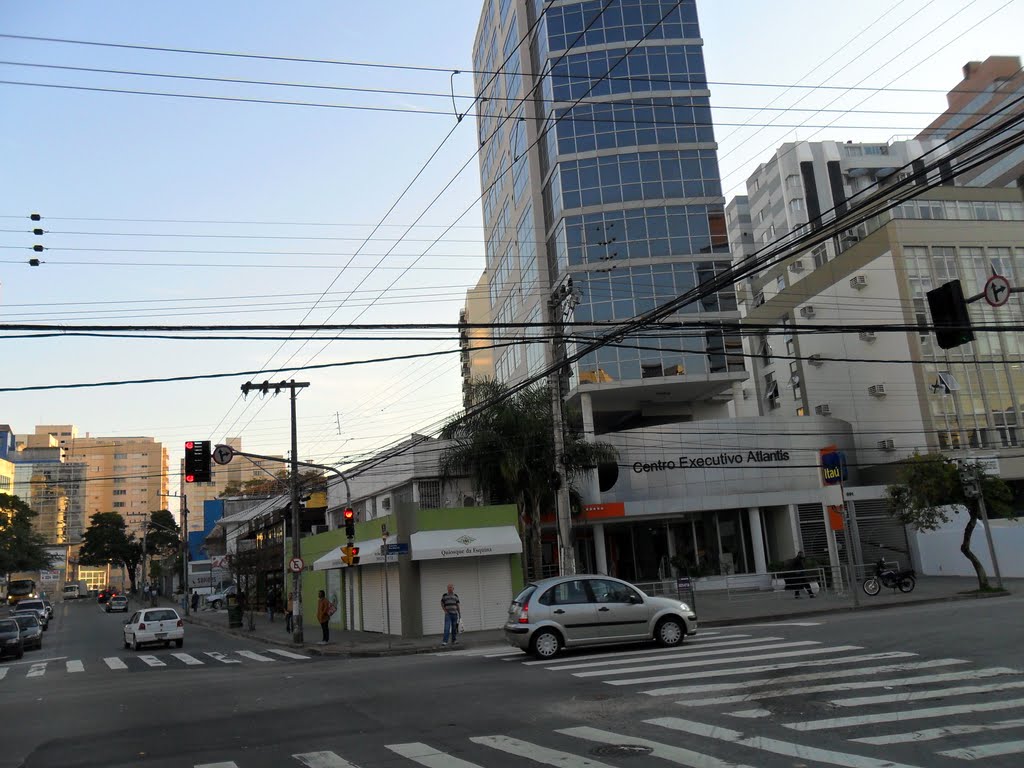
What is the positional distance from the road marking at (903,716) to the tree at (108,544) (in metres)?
123

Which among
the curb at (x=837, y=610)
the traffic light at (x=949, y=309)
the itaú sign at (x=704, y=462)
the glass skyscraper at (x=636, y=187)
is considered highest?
the glass skyscraper at (x=636, y=187)

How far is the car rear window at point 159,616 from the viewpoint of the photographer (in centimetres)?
3070

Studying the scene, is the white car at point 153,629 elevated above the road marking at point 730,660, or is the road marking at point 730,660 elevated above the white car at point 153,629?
the white car at point 153,629

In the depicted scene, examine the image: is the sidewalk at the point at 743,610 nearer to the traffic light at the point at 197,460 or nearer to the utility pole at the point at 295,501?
the utility pole at the point at 295,501

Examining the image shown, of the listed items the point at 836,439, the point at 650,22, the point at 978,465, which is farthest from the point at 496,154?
the point at 978,465

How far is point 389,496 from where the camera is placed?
124 feet

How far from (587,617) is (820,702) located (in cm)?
716

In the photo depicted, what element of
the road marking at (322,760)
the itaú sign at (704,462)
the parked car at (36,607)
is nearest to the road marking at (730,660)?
the road marking at (322,760)

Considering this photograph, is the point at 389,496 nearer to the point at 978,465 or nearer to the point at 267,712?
the point at 978,465

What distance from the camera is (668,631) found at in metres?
17.8

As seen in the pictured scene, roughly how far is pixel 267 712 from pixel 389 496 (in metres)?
25.5

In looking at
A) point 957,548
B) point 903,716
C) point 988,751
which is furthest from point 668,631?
point 957,548

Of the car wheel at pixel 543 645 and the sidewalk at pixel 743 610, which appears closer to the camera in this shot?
the car wheel at pixel 543 645

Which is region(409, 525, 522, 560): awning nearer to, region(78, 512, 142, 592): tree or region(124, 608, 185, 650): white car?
region(124, 608, 185, 650): white car
